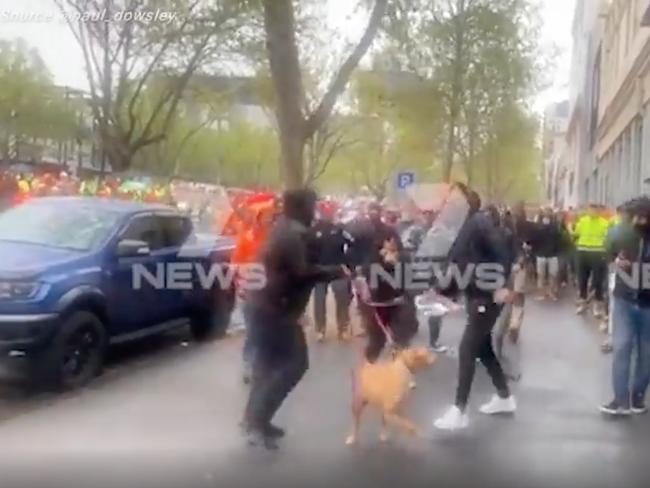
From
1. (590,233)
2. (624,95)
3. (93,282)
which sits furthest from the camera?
(624,95)

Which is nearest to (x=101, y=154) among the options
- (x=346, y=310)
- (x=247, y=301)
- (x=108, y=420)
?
(x=247, y=301)

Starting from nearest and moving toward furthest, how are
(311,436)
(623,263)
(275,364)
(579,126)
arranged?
(275,364), (311,436), (623,263), (579,126)

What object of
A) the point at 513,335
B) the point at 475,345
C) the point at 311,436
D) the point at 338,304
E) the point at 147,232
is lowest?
the point at 311,436

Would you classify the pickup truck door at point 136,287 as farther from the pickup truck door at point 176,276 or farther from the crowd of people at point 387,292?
the crowd of people at point 387,292

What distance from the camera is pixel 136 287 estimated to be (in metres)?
6.79

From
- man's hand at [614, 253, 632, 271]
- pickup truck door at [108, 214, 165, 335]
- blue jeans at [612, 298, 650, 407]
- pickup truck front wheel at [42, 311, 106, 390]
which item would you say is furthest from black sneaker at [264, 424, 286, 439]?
man's hand at [614, 253, 632, 271]

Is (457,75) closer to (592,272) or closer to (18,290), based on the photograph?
(18,290)

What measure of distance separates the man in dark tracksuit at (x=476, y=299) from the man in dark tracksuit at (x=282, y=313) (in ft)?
2.58

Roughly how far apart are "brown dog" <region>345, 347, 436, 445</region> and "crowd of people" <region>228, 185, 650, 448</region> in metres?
0.23

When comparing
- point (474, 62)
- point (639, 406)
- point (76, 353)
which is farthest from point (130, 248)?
point (639, 406)

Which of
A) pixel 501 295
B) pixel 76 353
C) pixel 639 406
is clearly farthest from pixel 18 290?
pixel 639 406

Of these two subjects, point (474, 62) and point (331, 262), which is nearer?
point (474, 62)

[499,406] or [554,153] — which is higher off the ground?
[554,153]

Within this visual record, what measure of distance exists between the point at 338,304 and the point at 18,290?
191cm
